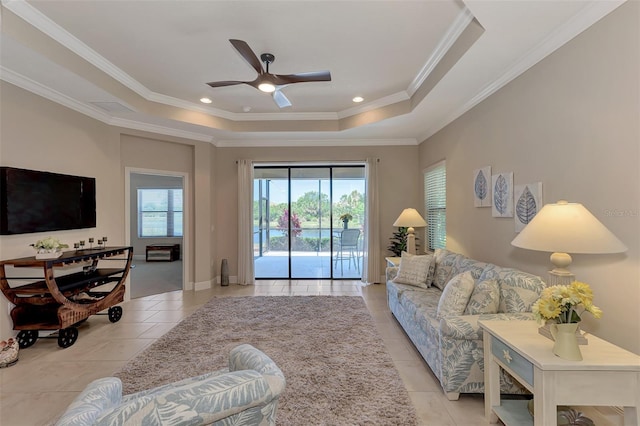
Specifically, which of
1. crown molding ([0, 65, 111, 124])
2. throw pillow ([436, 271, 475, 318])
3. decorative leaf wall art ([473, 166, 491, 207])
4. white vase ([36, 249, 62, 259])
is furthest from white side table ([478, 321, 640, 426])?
crown molding ([0, 65, 111, 124])

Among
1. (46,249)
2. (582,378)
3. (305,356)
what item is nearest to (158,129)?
(46,249)

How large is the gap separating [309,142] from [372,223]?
2.07 meters

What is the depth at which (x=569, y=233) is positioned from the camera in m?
1.80

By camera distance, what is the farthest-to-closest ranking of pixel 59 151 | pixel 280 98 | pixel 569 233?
1. pixel 59 151
2. pixel 280 98
3. pixel 569 233

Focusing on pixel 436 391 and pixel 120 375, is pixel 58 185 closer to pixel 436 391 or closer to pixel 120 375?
pixel 120 375

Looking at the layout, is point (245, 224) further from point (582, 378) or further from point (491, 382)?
point (582, 378)

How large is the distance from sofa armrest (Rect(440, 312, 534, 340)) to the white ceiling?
2183mm

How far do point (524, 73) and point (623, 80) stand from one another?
3.38 feet

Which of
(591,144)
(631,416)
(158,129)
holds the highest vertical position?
(158,129)

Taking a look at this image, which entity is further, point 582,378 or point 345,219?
point 345,219

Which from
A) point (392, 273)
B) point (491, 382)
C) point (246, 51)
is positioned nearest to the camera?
point (491, 382)

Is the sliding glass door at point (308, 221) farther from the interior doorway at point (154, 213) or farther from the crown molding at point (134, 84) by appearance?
the interior doorway at point (154, 213)

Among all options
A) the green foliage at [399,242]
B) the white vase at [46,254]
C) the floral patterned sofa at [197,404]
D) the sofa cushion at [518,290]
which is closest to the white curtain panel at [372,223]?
the green foliage at [399,242]

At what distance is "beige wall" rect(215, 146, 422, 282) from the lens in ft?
19.9
